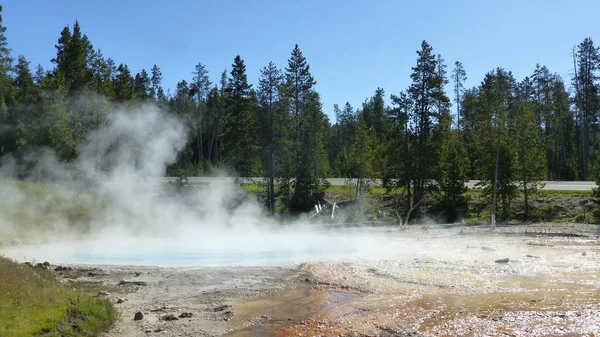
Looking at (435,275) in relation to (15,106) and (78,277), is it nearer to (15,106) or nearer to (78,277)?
(78,277)

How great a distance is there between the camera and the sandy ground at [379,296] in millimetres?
11609

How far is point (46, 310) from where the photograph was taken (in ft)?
36.0

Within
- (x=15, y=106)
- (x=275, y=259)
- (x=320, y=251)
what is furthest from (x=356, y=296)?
(x=15, y=106)

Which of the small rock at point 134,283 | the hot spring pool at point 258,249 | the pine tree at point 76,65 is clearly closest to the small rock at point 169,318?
the small rock at point 134,283

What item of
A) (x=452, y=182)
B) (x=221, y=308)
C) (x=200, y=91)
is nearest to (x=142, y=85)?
(x=200, y=91)

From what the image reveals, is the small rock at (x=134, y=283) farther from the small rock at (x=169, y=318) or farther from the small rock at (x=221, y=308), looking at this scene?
the small rock at (x=169, y=318)

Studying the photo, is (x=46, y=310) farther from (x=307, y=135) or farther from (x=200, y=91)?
(x=200, y=91)

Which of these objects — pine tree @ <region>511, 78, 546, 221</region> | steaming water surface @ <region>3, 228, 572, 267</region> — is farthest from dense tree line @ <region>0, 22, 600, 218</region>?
steaming water surface @ <region>3, 228, 572, 267</region>

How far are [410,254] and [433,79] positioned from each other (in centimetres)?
2066

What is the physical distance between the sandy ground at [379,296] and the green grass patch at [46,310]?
1.64 ft

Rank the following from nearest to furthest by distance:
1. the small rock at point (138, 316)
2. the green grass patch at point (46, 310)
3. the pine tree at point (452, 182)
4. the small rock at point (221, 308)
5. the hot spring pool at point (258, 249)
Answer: the green grass patch at point (46, 310) → the small rock at point (138, 316) → the small rock at point (221, 308) → the hot spring pool at point (258, 249) → the pine tree at point (452, 182)

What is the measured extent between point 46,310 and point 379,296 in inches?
333

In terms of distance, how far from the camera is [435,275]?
17.2 metres

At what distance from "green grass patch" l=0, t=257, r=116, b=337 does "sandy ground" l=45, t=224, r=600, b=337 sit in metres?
0.50
